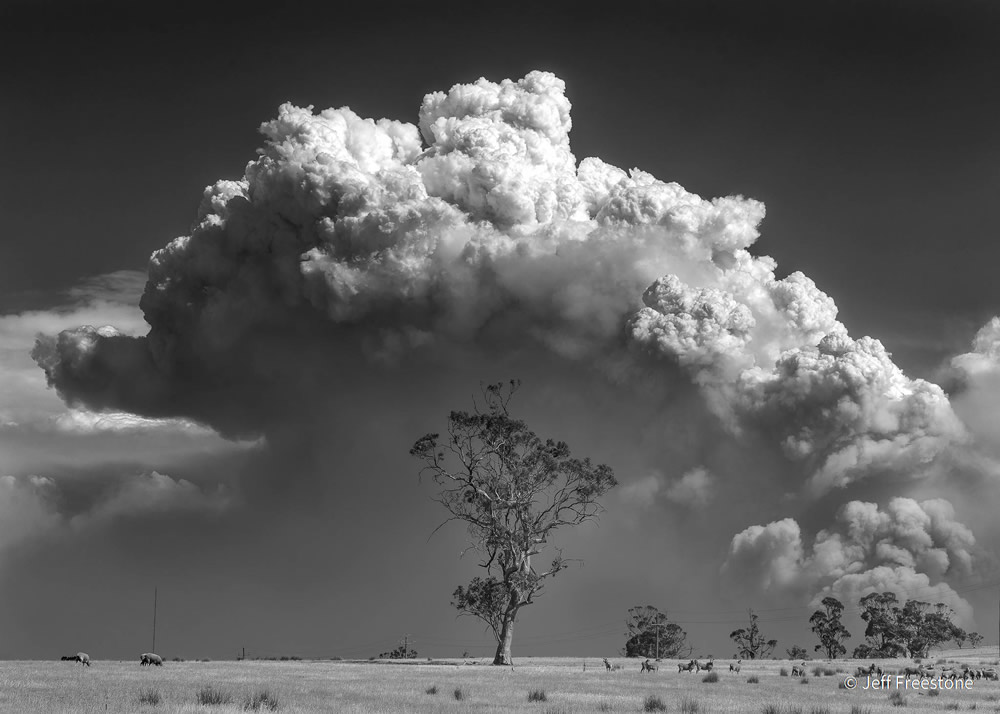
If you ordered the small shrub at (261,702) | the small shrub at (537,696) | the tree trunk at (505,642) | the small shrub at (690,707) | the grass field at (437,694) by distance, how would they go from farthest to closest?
the tree trunk at (505,642)
the small shrub at (537,696)
the small shrub at (690,707)
the grass field at (437,694)
the small shrub at (261,702)

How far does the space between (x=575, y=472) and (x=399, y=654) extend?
209 ft

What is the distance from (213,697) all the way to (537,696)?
938cm

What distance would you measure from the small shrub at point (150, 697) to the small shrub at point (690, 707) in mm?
12579

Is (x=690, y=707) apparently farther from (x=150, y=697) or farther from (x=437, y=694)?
(x=150, y=697)

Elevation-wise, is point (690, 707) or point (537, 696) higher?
point (690, 707)

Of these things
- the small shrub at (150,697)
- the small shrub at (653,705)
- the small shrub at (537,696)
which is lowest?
the small shrub at (537,696)

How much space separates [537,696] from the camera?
31.2 metres

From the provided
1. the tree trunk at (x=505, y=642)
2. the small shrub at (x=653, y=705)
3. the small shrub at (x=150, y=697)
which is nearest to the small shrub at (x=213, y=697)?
the small shrub at (x=150, y=697)

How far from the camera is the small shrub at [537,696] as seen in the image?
3061 cm

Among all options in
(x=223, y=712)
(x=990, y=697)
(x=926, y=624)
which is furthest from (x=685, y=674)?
(x=926, y=624)

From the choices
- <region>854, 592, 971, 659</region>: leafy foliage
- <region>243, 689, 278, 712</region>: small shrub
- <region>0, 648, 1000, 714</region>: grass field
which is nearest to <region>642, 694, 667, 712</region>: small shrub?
<region>0, 648, 1000, 714</region>: grass field

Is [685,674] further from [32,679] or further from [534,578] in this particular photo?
[32,679]

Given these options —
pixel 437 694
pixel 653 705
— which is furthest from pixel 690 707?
pixel 437 694

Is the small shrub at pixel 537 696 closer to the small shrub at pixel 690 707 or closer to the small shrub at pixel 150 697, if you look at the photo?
A: the small shrub at pixel 690 707
